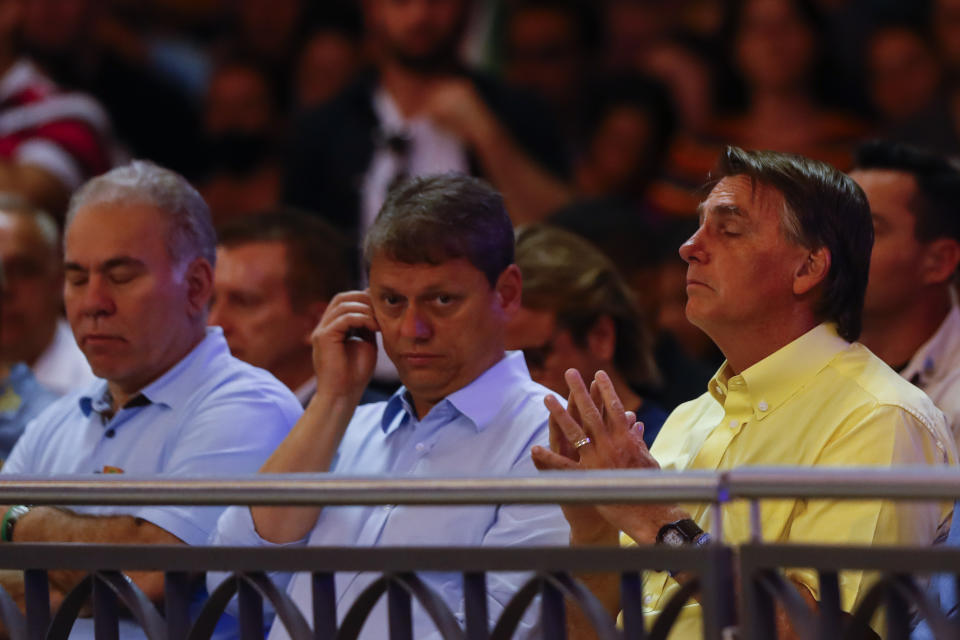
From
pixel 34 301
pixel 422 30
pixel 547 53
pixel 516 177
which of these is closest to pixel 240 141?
pixel 547 53

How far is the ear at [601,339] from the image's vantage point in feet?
11.9

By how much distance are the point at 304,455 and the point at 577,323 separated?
0.94 meters

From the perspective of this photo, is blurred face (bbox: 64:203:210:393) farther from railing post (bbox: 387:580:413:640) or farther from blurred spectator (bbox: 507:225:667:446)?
railing post (bbox: 387:580:413:640)

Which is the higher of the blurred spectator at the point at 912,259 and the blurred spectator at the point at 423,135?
the blurred spectator at the point at 423,135

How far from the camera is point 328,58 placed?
21.2 ft

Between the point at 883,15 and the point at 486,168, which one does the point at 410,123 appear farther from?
the point at 883,15

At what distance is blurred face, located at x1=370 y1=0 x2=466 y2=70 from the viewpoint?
4.85 m

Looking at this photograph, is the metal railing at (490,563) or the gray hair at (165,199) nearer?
the metal railing at (490,563)

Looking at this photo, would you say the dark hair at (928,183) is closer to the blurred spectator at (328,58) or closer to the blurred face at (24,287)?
the blurred face at (24,287)

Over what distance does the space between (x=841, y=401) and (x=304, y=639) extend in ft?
3.38

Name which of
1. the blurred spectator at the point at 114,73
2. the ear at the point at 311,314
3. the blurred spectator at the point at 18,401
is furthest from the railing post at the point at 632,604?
the blurred spectator at the point at 114,73

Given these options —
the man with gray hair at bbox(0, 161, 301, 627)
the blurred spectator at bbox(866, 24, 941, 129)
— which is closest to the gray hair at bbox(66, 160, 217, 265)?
the man with gray hair at bbox(0, 161, 301, 627)

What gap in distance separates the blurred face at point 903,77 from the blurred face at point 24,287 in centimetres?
319

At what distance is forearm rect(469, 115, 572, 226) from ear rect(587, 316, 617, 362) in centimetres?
126
